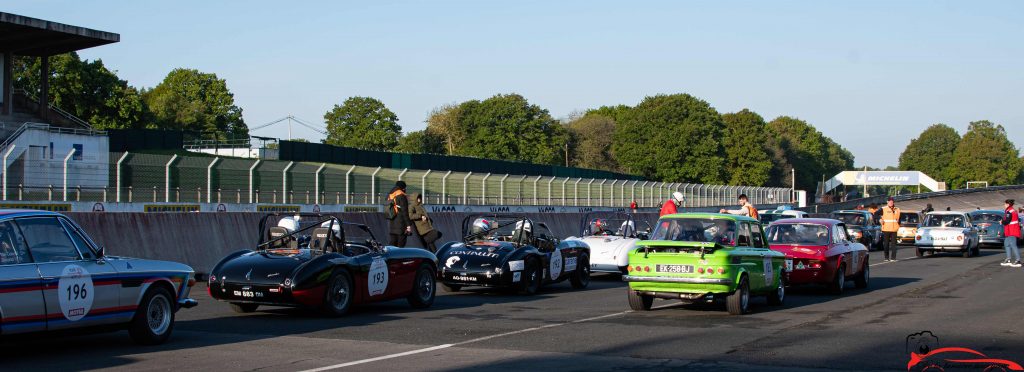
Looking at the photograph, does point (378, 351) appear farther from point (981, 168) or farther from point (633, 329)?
point (981, 168)

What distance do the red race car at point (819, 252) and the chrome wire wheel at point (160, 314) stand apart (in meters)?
10.2

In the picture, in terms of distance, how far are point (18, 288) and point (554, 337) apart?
18.2 ft

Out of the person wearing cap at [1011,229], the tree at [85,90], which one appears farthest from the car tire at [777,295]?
the tree at [85,90]

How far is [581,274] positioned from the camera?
19453 millimetres

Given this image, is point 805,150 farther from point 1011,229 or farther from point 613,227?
point 613,227

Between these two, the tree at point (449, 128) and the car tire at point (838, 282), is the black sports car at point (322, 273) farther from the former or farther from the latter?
the tree at point (449, 128)

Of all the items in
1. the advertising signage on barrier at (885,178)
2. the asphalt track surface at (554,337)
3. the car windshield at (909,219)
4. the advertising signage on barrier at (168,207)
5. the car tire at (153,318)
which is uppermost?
the advertising signage on barrier at (885,178)

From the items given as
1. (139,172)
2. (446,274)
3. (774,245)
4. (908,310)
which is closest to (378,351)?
(446,274)

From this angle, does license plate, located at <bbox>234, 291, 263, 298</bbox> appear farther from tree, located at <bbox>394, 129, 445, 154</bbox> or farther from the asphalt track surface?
tree, located at <bbox>394, 129, 445, 154</bbox>

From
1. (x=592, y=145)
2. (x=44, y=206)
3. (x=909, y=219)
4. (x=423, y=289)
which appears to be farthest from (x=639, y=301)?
(x=592, y=145)

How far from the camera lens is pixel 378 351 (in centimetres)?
1036

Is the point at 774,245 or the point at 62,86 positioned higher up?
the point at 62,86

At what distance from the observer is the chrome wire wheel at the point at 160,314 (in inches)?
424

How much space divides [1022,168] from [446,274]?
187m
